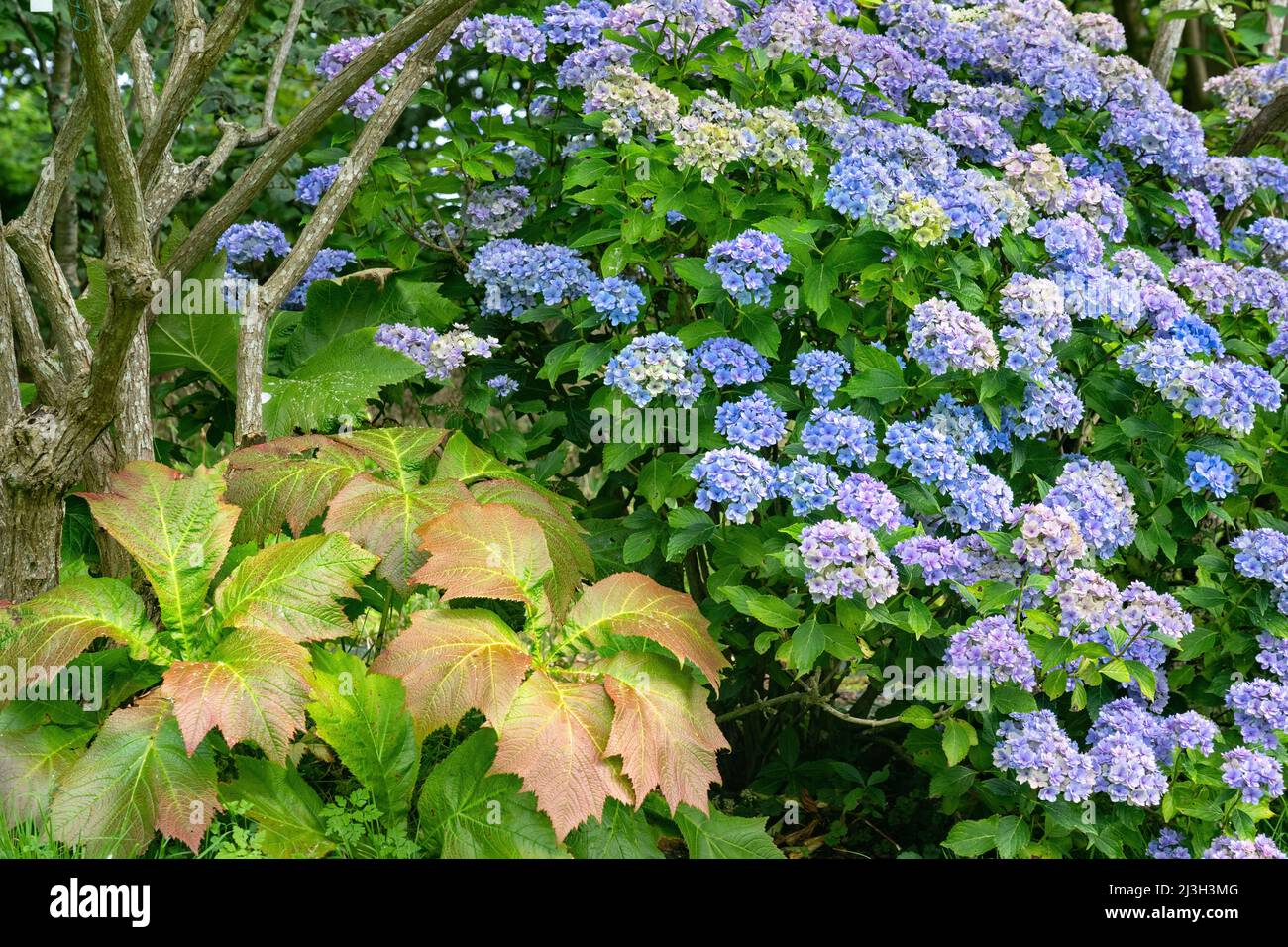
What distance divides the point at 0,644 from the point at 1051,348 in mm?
2362

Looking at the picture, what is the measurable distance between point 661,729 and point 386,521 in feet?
2.42

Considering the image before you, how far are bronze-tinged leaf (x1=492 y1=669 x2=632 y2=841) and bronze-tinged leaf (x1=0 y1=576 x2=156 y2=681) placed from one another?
0.78m

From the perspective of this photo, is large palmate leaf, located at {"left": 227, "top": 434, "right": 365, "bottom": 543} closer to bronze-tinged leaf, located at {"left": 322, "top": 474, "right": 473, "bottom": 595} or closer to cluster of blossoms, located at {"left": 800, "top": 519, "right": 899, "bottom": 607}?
bronze-tinged leaf, located at {"left": 322, "top": 474, "right": 473, "bottom": 595}

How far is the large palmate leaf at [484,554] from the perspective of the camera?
2.52 m

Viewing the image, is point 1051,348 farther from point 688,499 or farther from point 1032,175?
point 688,499

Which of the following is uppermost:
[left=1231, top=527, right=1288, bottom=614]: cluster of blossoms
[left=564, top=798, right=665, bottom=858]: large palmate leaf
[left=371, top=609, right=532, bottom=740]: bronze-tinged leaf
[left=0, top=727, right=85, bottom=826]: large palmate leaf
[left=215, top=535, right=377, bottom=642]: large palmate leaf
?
[left=1231, top=527, right=1288, bottom=614]: cluster of blossoms

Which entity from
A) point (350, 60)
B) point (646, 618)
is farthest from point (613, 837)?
point (350, 60)

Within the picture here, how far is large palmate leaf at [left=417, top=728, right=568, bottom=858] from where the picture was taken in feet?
8.29

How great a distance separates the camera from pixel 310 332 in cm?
360

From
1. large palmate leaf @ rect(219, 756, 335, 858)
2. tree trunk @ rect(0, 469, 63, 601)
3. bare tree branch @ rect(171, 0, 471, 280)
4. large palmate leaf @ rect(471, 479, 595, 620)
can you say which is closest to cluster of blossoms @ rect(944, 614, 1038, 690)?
large palmate leaf @ rect(471, 479, 595, 620)

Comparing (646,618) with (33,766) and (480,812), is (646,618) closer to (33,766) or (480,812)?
(480,812)

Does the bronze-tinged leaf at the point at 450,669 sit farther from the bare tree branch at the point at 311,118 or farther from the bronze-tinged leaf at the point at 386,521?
the bare tree branch at the point at 311,118

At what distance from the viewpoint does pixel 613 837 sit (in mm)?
2584
